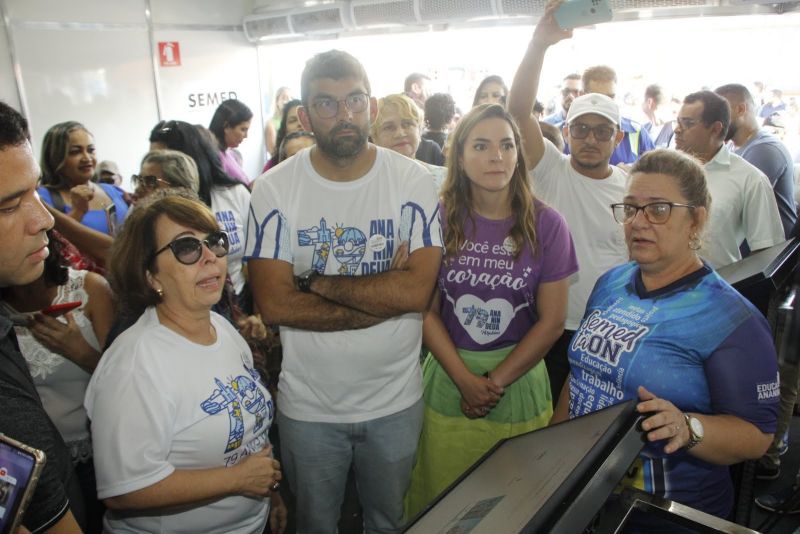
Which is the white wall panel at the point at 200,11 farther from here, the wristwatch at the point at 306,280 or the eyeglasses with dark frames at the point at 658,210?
the eyeglasses with dark frames at the point at 658,210

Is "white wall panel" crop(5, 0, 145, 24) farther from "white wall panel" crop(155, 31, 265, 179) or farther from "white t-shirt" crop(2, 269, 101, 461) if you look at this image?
"white t-shirt" crop(2, 269, 101, 461)

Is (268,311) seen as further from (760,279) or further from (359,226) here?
(760,279)

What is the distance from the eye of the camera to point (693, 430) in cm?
109

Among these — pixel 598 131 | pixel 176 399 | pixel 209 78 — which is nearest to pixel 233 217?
pixel 176 399

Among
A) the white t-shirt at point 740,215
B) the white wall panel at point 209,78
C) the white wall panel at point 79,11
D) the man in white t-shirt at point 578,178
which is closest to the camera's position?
the man in white t-shirt at point 578,178

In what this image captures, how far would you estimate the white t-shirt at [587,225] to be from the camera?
2221mm

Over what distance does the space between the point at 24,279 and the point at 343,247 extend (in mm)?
875

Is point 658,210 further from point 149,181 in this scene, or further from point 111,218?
point 111,218

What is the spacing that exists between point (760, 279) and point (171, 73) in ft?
22.8

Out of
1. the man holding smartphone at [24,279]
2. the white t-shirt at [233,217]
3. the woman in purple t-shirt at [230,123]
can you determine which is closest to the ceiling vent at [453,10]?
the woman in purple t-shirt at [230,123]

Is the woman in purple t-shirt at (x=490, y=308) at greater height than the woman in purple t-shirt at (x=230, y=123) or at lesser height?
lesser

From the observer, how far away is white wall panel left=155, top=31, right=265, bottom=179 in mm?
6633

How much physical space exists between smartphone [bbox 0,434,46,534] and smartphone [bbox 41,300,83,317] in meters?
1.03

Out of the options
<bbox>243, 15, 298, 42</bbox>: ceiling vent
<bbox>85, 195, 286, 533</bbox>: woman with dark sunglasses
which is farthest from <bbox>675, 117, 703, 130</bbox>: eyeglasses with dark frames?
<bbox>243, 15, 298, 42</bbox>: ceiling vent
